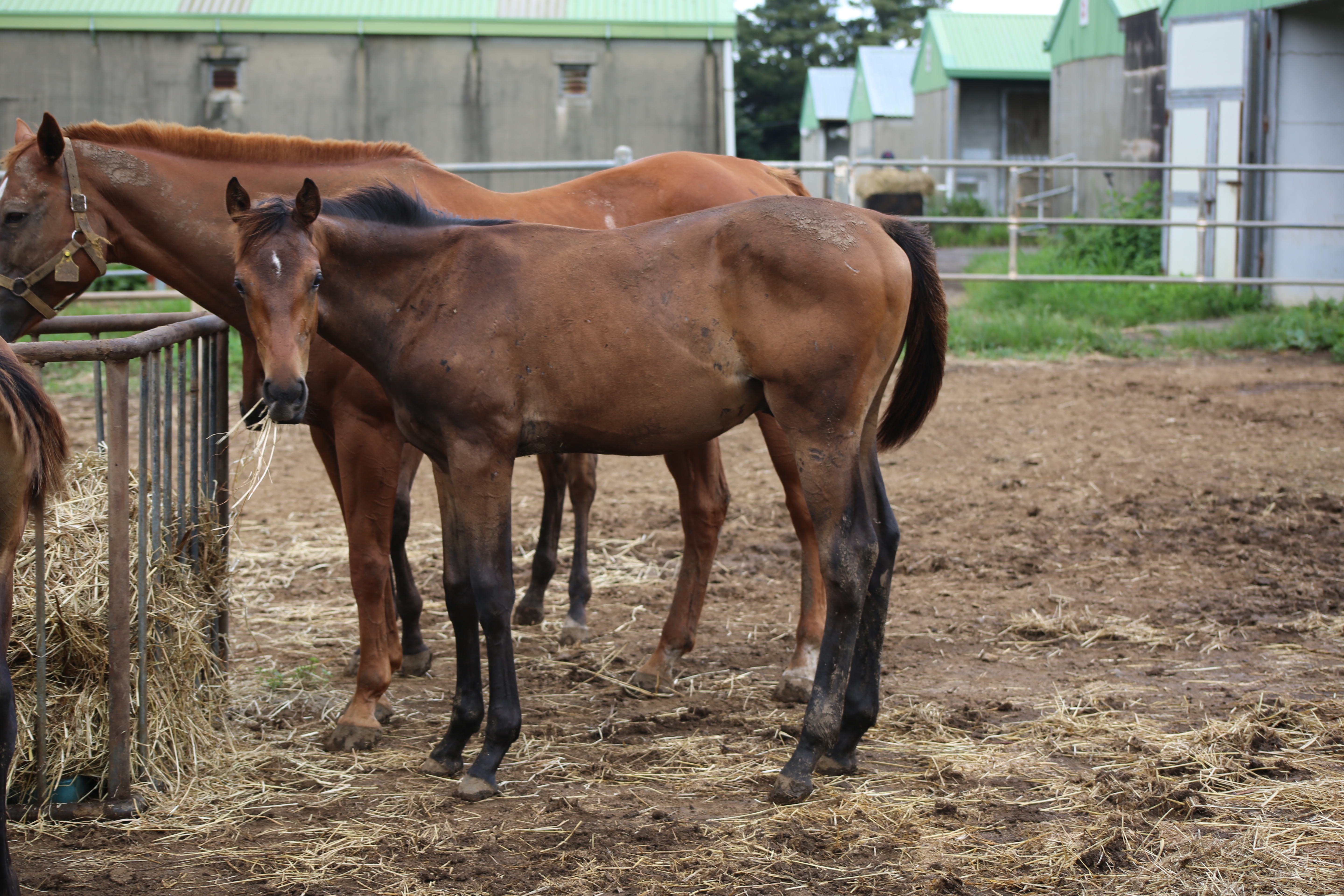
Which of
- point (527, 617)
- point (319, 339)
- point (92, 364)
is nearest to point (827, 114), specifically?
point (92, 364)

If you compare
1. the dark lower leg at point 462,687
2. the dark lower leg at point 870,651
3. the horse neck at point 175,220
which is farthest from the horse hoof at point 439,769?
the horse neck at point 175,220

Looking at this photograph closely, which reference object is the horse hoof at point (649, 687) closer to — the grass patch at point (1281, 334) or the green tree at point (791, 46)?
the grass patch at point (1281, 334)

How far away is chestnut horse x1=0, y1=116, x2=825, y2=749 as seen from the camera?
12.2ft

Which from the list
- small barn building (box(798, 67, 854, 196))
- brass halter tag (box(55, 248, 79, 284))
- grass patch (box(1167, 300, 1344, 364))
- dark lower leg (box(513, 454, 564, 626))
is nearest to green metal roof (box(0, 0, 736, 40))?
grass patch (box(1167, 300, 1344, 364))

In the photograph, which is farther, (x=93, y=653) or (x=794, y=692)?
(x=794, y=692)

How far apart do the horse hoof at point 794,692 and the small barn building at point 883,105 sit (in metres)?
28.6

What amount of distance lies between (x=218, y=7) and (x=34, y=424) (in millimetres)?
15205

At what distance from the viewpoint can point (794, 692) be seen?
14.1 feet

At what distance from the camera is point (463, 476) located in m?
3.41

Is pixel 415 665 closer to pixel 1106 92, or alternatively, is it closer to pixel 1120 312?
pixel 1120 312

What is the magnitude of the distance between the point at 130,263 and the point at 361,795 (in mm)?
2070

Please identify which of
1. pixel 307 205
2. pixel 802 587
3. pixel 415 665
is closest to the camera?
pixel 307 205

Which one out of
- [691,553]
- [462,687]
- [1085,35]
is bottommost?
Result: [462,687]

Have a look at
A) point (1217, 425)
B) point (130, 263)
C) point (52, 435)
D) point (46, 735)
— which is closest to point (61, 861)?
point (46, 735)
